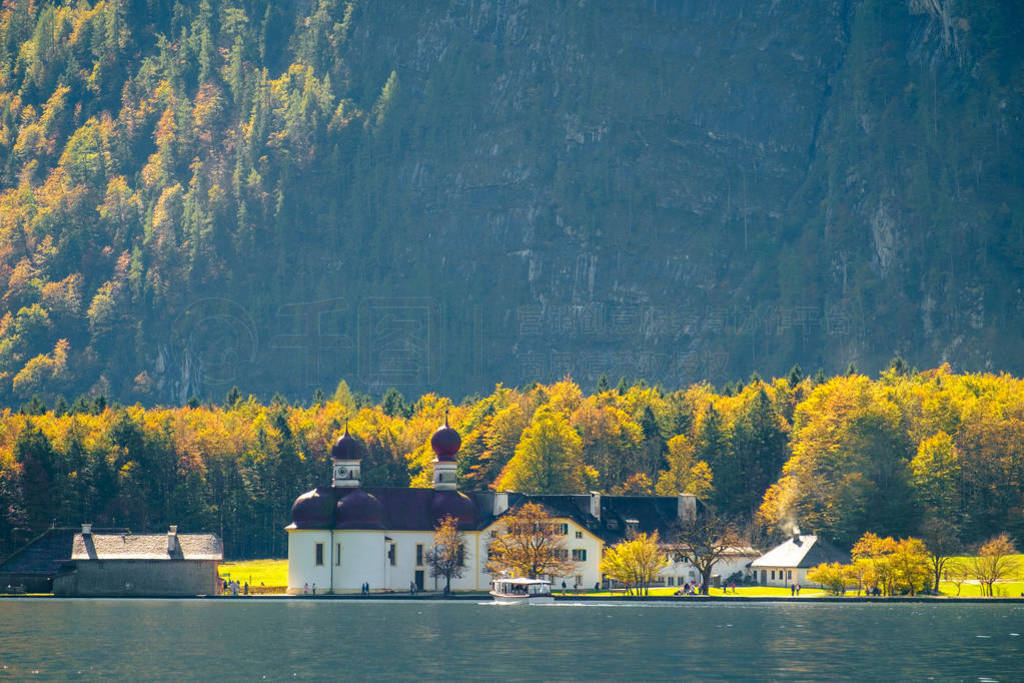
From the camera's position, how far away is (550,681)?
305ft

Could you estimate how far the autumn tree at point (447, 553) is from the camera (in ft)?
570

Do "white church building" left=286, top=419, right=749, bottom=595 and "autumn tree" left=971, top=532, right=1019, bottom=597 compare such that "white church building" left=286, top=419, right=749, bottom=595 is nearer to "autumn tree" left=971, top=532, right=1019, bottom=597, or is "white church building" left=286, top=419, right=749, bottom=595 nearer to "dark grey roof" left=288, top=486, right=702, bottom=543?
"dark grey roof" left=288, top=486, right=702, bottom=543

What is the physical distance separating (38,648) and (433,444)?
78126mm

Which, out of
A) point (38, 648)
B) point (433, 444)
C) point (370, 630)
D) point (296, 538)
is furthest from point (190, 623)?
point (433, 444)

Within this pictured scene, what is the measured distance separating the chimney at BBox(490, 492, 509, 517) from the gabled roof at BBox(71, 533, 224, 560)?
22.0 m

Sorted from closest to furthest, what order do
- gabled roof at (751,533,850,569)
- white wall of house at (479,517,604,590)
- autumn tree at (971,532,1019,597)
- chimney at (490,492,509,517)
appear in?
autumn tree at (971,532,1019,597) < gabled roof at (751,533,850,569) < white wall of house at (479,517,604,590) < chimney at (490,492,509,517)

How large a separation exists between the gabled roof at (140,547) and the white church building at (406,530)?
653 centimetres

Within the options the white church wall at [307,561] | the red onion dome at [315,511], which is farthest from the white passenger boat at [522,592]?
the red onion dome at [315,511]

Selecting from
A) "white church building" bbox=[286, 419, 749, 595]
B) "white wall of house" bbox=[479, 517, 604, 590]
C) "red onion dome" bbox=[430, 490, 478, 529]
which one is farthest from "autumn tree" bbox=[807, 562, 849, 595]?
"red onion dome" bbox=[430, 490, 478, 529]

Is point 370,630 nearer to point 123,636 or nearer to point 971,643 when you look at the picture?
point 123,636

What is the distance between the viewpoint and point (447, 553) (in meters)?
174

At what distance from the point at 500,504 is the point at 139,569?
28.8m

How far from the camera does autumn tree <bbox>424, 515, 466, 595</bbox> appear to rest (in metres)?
174

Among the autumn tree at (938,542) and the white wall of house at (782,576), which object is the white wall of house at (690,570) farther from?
the autumn tree at (938,542)
